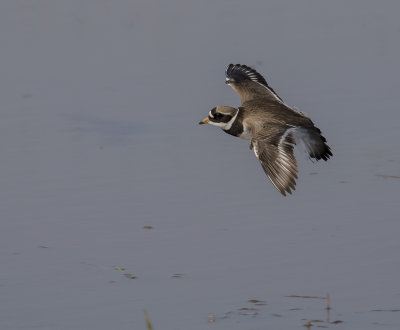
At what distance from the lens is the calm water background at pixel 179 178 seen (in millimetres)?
9109

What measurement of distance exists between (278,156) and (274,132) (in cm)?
50

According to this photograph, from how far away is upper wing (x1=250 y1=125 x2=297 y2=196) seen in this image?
9320mm

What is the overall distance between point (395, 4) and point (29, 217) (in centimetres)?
1008

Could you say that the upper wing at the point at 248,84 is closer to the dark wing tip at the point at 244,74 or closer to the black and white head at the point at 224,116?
the dark wing tip at the point at 244,74

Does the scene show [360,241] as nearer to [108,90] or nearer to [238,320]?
[238,320]

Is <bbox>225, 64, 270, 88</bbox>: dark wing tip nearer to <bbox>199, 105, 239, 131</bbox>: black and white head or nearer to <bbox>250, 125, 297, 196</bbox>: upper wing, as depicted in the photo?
<bbox>199, 105, 239, 131</bbox>: black and white head

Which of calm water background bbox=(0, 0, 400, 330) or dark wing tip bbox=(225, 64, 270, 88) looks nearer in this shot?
calm water background bbox=(0, 0, 400, 330)

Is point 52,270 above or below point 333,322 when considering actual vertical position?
above

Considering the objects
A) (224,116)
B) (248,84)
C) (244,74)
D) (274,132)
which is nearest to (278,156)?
(274,132)

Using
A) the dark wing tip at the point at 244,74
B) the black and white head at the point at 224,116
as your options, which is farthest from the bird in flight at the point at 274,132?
the dark wing tip at the point at 244,74

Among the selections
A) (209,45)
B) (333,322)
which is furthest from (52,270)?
(209,45)

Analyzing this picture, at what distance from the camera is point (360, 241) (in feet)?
32.8

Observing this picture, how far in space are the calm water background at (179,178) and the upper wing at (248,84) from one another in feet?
3.08

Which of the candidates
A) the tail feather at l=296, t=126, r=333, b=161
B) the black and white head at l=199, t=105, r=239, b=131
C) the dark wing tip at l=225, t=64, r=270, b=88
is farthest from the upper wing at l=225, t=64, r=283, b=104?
the tail feather at l=296, t=126, r=333, b=161
